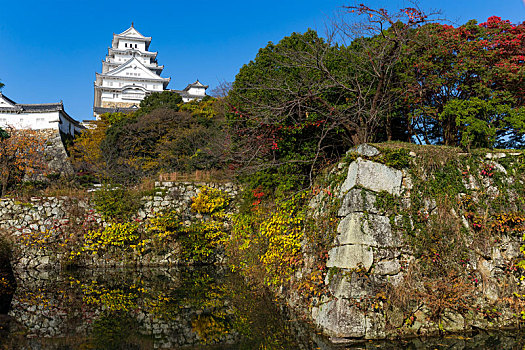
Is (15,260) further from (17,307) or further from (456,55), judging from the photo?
(456,55)

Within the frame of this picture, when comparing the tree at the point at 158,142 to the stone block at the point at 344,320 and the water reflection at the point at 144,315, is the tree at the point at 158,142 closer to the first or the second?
the water reflection at the point at 144,315

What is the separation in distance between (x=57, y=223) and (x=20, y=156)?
35.0 feet

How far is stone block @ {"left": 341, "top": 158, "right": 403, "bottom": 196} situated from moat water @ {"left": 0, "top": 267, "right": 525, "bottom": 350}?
2372 mm

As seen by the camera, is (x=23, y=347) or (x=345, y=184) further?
(x=345, y=184)

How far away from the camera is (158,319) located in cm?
→ 712

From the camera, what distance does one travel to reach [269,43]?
35.4 ft

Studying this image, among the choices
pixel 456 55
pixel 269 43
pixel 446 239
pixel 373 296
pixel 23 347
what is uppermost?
pixel 269 43

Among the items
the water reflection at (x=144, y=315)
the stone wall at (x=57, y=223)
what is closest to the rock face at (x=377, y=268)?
the water reflection at (x=144, y=315)

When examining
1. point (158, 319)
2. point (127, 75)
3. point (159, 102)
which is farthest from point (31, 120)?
point (158, 319)

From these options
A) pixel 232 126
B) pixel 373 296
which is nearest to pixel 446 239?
pixel 373 296

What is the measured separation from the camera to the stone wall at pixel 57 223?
1281cm

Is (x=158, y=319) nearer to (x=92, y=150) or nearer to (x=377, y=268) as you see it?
(x=377, y=268)

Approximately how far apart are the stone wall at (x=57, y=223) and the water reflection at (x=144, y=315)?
5.90 feet

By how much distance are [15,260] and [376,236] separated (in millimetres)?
11931
